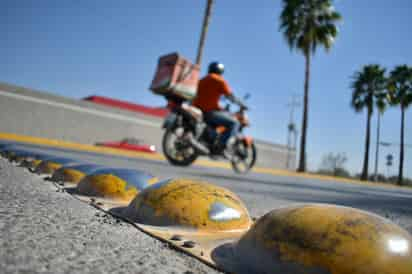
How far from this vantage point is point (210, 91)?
712 cm

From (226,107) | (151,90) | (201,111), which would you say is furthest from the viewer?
(151,90)

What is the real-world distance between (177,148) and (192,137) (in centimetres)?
47

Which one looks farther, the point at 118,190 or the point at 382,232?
the point at 118,190

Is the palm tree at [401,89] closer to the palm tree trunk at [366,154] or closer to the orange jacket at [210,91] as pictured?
the palm tree trunk at [366,154]

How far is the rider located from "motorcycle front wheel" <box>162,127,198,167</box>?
0.63 meters

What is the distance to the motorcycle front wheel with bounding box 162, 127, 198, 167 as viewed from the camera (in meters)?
7.29

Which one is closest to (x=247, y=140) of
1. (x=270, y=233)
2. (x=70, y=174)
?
(x=70, y=174)

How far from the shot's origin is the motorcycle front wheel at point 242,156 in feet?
26.5

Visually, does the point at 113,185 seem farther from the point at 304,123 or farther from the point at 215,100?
the point at 304,123

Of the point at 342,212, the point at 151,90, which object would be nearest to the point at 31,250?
the point at 342,212

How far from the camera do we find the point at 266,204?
9.54ft

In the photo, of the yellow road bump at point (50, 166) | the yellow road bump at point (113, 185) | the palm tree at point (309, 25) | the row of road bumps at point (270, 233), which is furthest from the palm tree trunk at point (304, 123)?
the row of road bumps at point (270, 233)

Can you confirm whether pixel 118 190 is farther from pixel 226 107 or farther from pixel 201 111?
pixel 226 107

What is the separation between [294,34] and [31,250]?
84.9ft
